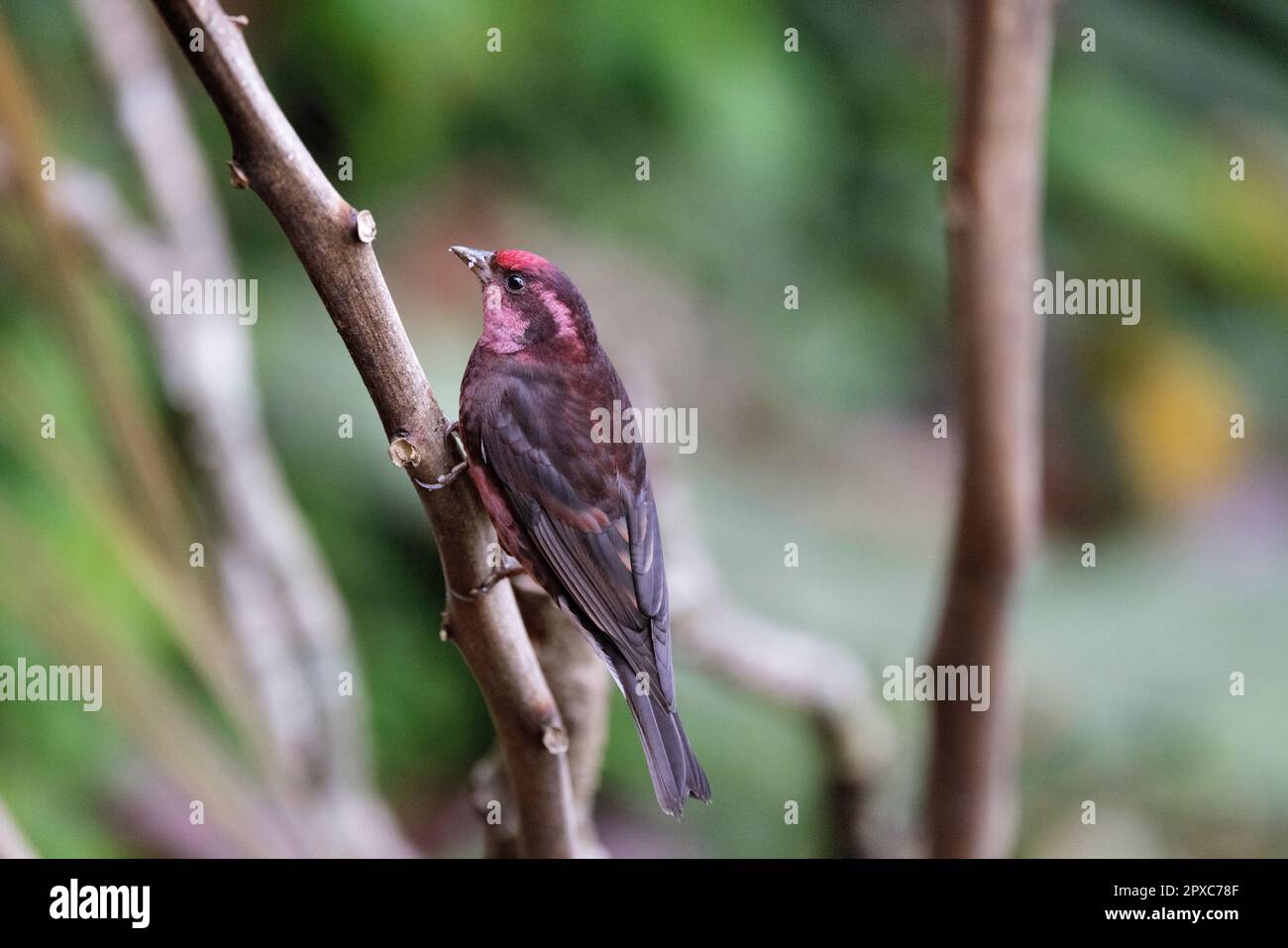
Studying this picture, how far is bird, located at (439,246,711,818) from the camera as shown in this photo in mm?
1128

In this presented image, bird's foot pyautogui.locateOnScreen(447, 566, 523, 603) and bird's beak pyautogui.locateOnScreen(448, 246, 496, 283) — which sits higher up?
bird's beak pyautogui.locateOnScreen(448, 246, 496, 283)

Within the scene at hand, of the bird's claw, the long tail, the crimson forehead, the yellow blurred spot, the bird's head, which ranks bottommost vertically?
the long tail

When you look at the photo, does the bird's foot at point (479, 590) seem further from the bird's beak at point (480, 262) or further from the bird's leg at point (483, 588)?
the bird's beak at point (480, 262)

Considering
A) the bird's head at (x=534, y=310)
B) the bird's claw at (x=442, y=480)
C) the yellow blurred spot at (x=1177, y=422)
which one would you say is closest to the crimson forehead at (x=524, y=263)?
the bird's head at (x=534, y=310)

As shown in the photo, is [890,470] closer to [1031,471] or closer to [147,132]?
[1031,471]

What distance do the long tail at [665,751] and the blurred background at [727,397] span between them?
2.13ft

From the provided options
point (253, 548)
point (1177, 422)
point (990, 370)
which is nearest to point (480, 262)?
point (990, 370)

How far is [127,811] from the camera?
2281mm

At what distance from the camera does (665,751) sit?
1066 millimetres

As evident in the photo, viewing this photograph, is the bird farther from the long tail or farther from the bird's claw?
the bird's claw

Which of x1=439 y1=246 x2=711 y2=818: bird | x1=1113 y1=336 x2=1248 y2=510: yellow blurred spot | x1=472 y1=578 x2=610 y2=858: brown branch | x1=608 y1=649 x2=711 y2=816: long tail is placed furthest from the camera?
x1=1113 y1=336 x2=1248 y2=510: yellow blurred spot

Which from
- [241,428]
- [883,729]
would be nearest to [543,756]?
[241,428]

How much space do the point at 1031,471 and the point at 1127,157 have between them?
2.01 meters

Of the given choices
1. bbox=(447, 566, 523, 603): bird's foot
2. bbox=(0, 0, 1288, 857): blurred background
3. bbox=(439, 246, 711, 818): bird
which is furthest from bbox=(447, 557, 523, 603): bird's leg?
bbox=(0, 0, 1288, 857): blurred background
